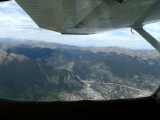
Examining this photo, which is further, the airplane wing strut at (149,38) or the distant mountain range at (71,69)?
the distant mountain range at (71,69)

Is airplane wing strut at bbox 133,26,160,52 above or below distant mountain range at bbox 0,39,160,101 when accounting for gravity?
above

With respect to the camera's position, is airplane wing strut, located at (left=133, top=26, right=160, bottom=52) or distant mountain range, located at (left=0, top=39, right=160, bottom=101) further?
distant mountain range, located at (left=0, top=39, right=160, bottom=101)

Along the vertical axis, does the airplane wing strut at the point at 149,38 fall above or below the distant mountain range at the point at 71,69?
above

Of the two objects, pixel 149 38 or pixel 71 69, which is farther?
pixel 71 69

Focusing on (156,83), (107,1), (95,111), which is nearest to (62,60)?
(156,83)

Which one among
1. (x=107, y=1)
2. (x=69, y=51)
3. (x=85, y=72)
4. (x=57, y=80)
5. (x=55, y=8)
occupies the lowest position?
(x=57, y=80)

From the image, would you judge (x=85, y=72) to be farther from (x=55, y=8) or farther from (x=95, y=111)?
(x=55, y=8)

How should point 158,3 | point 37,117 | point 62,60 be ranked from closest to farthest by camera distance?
1. point 158,3
2. point 37,117
3. point 62,60

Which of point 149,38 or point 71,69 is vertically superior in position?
point 149,38
